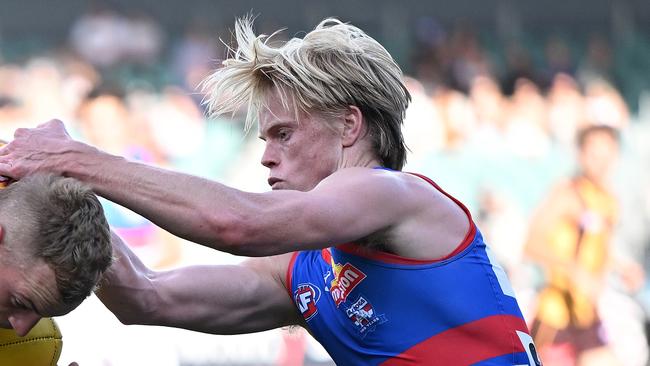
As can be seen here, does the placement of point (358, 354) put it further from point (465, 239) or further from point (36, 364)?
point (36, 364)

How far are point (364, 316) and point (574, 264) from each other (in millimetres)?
9427

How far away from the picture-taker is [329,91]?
3.78 metres

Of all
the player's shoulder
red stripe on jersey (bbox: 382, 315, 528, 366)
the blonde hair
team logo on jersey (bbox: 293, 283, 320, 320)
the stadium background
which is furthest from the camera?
the stadium background

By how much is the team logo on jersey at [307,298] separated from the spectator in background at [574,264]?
7.98 metres

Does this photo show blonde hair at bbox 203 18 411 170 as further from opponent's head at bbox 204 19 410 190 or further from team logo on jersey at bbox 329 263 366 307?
team logo on jersey at bbox 329 263 366 307

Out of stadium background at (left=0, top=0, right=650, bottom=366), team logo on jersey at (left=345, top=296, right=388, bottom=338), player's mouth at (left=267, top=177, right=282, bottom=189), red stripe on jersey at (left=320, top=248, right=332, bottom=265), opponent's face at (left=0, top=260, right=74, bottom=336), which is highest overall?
player's mouth at (left=267, top=177, right=282, bottom=189)

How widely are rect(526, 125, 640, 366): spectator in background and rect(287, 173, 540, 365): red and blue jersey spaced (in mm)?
8211

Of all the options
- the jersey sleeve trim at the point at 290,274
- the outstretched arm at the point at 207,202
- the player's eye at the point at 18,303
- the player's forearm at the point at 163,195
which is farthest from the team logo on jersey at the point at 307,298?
the player's eye at the point at 18,303

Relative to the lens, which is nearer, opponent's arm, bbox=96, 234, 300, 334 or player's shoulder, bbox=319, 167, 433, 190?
player's shoulder, bbox=319, 167, 433, 190

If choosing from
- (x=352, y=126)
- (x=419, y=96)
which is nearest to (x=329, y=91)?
(x=352, y=126)

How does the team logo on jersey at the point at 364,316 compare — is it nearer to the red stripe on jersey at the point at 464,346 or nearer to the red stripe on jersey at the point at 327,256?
the red stripe on jersey at the point at 464,346

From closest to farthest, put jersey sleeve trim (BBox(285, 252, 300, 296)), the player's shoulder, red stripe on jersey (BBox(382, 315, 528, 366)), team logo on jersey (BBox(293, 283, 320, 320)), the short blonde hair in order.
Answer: the short blonde hair < the player's shoulder < red stripe on jersey (BBox(382, 315, 528, 366)) < team logo on jersey (BBox(293, 283, 320, 320)) < jersey sleeve trim (BBox(285, 252, 300, 296))

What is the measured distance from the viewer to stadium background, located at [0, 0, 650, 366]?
12469 millimetres

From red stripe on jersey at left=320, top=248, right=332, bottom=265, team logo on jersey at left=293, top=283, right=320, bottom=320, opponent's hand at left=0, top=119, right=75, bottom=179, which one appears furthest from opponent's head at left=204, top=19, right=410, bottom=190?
opponent's hand at left=0, top=119, right=75, bottom=179
